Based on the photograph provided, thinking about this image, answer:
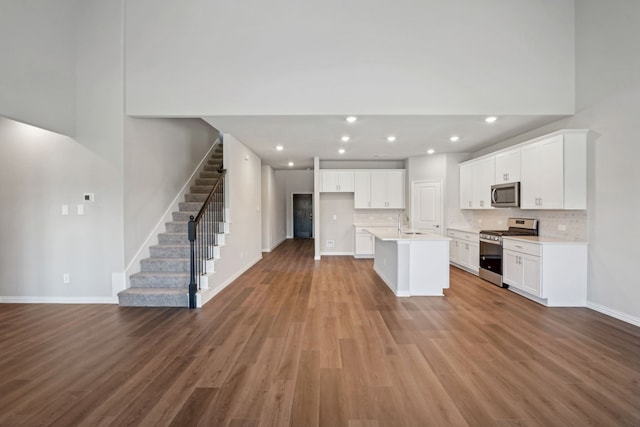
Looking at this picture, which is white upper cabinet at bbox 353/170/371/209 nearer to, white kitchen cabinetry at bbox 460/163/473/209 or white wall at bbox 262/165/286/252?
white kitchen cabinetry at bbox 460/163/473/209

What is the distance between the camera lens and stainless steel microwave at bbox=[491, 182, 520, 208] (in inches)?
179

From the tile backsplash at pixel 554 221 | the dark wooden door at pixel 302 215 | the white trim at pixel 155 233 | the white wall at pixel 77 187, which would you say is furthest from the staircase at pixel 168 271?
the dark wooden door at pixel 302 215

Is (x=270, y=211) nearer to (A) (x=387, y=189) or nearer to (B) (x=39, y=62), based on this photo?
(A) (x=387, y=189)

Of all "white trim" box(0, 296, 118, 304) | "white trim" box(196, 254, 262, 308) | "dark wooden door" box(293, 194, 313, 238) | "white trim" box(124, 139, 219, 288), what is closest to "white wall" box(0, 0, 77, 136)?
"white trim" box(124, 139, 219, 288)

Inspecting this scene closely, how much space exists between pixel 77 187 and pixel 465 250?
6.81m

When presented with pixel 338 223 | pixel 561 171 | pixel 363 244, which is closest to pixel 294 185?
pixel 338 223

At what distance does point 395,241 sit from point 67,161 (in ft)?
16.2

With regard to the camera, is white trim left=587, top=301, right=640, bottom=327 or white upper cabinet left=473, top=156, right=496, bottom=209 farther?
white upper cabinet left=473, top=156, right=496, bottom=209

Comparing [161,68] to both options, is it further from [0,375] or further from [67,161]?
[0,375]

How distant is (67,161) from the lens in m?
3.80

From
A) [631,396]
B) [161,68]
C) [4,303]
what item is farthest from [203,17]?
[631,396]

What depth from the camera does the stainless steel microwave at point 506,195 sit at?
14.9 ft

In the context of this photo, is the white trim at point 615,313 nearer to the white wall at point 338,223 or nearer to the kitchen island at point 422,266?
the kitchen island at point 422,266

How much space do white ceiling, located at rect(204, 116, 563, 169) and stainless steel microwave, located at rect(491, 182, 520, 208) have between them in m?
0.95
